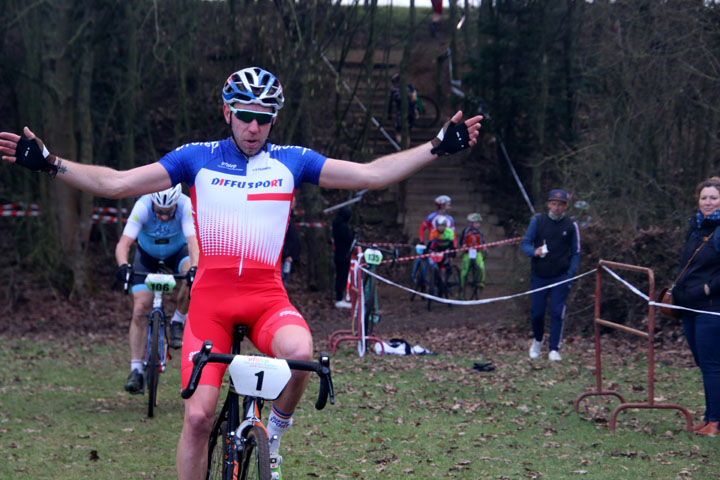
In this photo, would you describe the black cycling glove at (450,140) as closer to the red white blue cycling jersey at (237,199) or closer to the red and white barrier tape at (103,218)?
the red white blue cycling jersey at (237,199)

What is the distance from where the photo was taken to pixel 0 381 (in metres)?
11.5

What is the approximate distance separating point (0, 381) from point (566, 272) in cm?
747

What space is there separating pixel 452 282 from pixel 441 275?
0.47m

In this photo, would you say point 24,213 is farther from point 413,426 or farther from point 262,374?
point 262,374

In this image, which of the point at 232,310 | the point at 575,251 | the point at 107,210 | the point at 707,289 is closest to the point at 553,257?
the point at 575,251

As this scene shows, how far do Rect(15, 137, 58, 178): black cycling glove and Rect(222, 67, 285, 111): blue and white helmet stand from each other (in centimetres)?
95

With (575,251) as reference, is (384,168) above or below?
above

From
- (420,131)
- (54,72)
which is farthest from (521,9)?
(54,72)

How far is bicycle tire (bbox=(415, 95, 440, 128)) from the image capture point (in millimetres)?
29734

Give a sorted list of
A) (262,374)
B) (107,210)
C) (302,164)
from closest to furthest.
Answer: (262,374)
(302,164)
(107,210)

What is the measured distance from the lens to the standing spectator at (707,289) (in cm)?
793

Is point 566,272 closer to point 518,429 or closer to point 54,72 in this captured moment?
point 518,429

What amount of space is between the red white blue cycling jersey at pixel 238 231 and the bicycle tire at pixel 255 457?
52 cm

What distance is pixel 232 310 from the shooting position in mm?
4645
